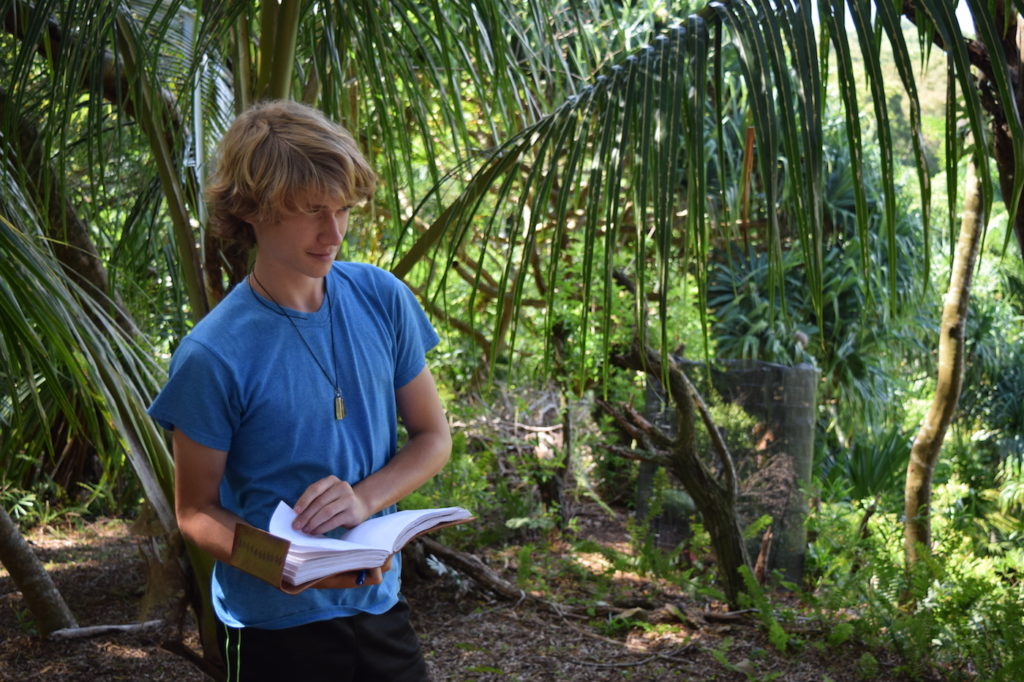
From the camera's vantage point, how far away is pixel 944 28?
102 centimetres

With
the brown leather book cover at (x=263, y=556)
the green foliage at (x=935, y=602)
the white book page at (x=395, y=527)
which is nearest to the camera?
the brown leather book cover at (x=263, y=556)

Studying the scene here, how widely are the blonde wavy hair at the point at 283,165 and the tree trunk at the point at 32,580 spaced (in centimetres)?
172

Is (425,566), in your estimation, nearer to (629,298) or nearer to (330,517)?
(629,298)

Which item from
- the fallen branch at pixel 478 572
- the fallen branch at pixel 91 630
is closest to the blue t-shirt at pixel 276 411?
the fallen branch at pixel 91 630

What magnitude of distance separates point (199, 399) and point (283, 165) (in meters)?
0.27

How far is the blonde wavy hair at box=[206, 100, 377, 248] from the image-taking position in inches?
43.1

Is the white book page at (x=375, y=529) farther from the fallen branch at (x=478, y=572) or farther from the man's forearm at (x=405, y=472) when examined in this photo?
the fallen branch at (x=478, y=572)

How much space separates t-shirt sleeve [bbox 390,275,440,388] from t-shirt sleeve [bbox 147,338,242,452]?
9.3 inches

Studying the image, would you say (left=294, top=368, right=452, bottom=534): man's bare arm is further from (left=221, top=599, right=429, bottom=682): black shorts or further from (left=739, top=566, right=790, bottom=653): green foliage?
(left=739, top=566, right=790, bottom=653): green foliage

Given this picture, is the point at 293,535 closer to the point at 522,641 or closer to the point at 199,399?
the point at 199,399

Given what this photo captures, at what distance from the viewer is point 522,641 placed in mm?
2906

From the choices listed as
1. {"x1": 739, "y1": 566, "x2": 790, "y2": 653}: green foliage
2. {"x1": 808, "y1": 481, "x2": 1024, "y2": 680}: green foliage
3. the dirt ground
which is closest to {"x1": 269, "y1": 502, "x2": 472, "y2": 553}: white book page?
the dirt ground

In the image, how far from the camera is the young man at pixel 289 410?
3.59 ft

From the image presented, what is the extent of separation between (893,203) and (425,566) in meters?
2.53
